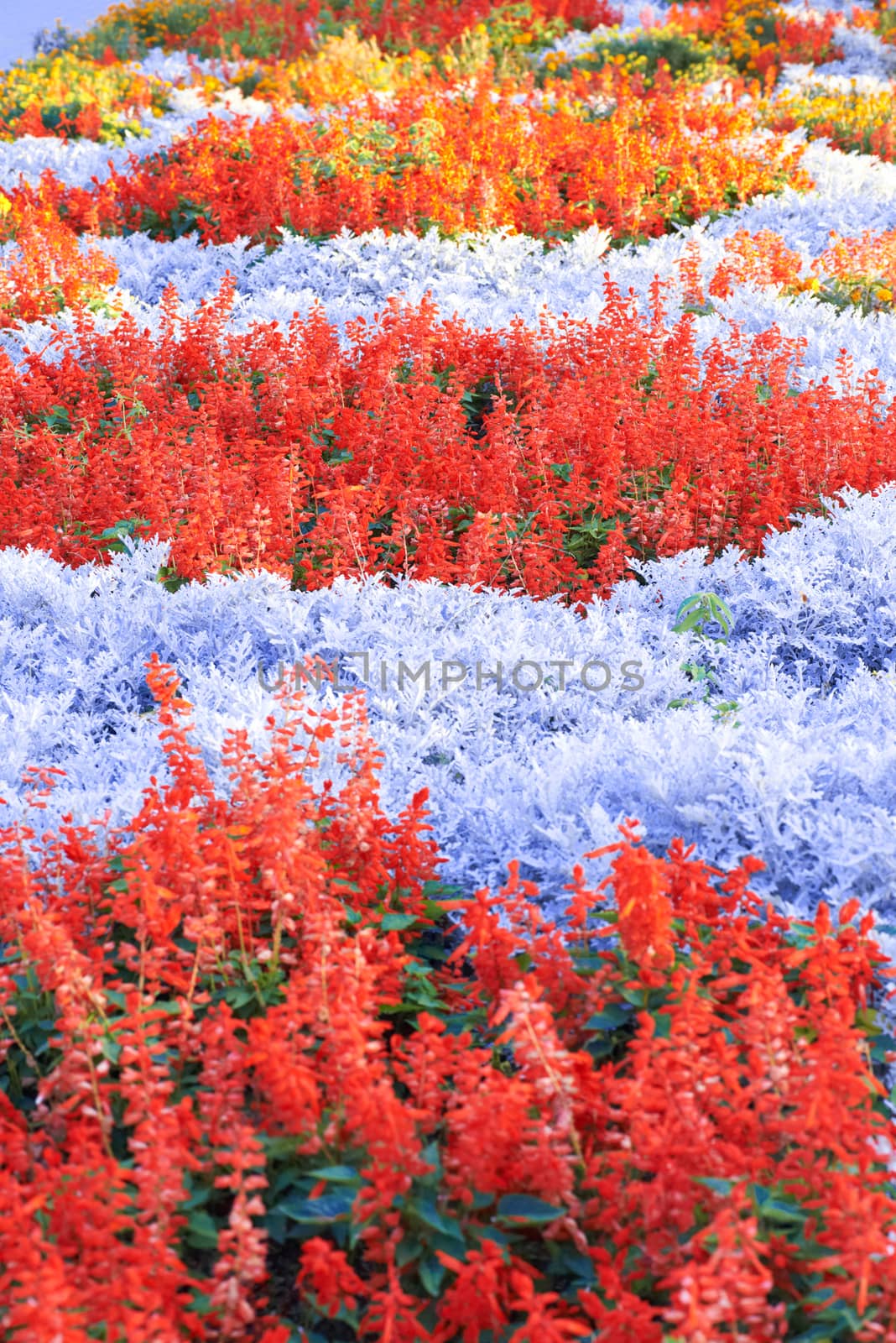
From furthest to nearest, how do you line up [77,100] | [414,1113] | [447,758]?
[77,100], [447,758], [414,1113]

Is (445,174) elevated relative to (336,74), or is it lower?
lower

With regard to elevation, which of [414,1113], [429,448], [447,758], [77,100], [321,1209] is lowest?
[447,758]

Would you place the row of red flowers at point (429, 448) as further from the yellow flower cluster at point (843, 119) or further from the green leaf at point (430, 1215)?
the yellow flower cluster at point (843, 119)

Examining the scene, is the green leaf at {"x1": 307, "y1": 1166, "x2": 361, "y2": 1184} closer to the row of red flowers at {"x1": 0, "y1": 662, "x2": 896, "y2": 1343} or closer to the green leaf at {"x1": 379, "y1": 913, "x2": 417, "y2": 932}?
the row of red flowers at {"x1": 0, "y1": 662, "x2": 896, "y2": 1343}

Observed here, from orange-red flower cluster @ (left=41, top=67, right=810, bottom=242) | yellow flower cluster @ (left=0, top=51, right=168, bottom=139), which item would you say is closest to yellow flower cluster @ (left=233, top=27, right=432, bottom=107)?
yellow flower cluster @ (left=0, top=51, right=168, bottom=139)

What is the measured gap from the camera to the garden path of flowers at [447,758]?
2092mm

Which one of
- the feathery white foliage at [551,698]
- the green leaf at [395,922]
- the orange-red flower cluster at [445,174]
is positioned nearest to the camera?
the green leaf at [395,922]

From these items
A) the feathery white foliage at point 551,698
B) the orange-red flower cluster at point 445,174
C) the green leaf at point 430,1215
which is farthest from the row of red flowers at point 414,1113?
the orange-red flower cluster at point 445,174

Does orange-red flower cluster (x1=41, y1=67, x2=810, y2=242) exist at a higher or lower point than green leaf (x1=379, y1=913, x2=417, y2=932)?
higher

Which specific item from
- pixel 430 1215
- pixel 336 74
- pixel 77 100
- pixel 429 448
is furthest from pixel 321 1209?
pixel 77 100

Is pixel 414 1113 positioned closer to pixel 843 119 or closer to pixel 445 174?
pixel 445 174

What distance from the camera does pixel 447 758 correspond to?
A: 12.4 feet

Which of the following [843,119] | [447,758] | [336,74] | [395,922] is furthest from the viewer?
[336,74]

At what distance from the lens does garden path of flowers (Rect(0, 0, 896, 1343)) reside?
2092mm
